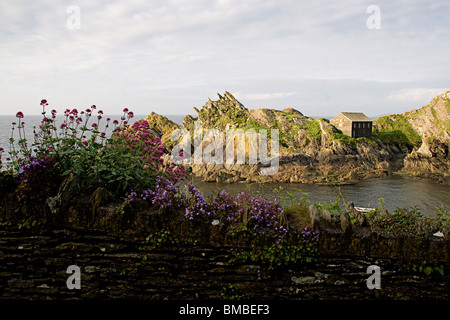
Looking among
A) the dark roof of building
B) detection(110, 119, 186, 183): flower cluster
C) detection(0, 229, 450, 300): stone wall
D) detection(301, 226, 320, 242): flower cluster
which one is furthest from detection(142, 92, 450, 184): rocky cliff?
detection(301, 226, 320, 242): flower cluster

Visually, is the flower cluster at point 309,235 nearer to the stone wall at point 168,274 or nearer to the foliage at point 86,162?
the stone wall at point 168,274


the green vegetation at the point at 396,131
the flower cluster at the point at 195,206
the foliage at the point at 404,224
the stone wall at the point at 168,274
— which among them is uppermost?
the green vegetation at the point at 396,131

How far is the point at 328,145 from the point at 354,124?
1055 cm

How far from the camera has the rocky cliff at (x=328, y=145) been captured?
1836 inches

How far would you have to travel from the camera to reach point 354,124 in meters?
59.7

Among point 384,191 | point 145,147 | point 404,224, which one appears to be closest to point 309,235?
point 404,224

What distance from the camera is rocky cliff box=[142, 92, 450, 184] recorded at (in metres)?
46.6

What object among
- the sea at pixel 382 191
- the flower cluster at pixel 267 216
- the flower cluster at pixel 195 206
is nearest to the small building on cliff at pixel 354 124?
the sea at pixel 382 191

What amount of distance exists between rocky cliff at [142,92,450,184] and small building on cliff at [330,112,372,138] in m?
2.51

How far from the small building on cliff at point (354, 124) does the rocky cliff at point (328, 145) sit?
8.23 ft

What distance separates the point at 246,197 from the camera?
447cm

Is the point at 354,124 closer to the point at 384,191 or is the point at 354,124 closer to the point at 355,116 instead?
the point at 355,116
